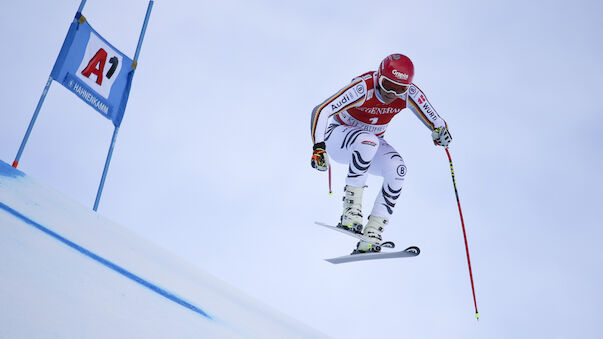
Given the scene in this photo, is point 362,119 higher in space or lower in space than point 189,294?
higher

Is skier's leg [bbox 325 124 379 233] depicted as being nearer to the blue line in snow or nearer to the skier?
the skier

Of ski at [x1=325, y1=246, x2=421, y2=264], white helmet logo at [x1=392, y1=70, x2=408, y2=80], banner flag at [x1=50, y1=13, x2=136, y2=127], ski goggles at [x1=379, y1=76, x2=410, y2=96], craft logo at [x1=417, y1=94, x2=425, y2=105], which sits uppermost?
banner flag at [x1=50, y1=13, x2=136, y2=127]

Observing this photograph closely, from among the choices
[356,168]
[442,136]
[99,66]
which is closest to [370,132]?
[356,168]

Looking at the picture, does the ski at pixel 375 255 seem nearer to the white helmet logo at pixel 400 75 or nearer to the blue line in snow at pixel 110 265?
the white helmet logo at pixel 400 75

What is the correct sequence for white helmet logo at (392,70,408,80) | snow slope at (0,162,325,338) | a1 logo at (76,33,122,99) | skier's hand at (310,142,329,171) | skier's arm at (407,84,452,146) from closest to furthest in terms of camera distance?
snow slope at (0,162,325,338) < skier's hand at (310,142,329,171) < white helmet logo at (392,70,408,80) < skier's arm at (407,84,452,146) < a1 logo at (76,33,122,99)

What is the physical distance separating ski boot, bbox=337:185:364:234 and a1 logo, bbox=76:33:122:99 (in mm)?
3740

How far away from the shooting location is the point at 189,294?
356 centimetres

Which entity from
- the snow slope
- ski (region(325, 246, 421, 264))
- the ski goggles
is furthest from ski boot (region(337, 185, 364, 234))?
the snow slope

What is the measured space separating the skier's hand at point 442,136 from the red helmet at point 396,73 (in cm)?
80

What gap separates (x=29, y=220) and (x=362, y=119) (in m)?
3.54

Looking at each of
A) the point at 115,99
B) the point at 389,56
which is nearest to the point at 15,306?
the point at 389,56

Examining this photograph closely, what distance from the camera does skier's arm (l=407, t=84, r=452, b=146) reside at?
5.64 meters

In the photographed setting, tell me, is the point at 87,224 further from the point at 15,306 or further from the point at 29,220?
the point at 15,306

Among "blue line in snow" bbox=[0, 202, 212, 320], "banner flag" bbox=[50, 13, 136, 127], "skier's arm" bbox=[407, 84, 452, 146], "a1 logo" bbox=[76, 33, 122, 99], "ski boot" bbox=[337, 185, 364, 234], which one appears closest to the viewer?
"blue line in snow" bbox=[0, 202, 212, 320]
